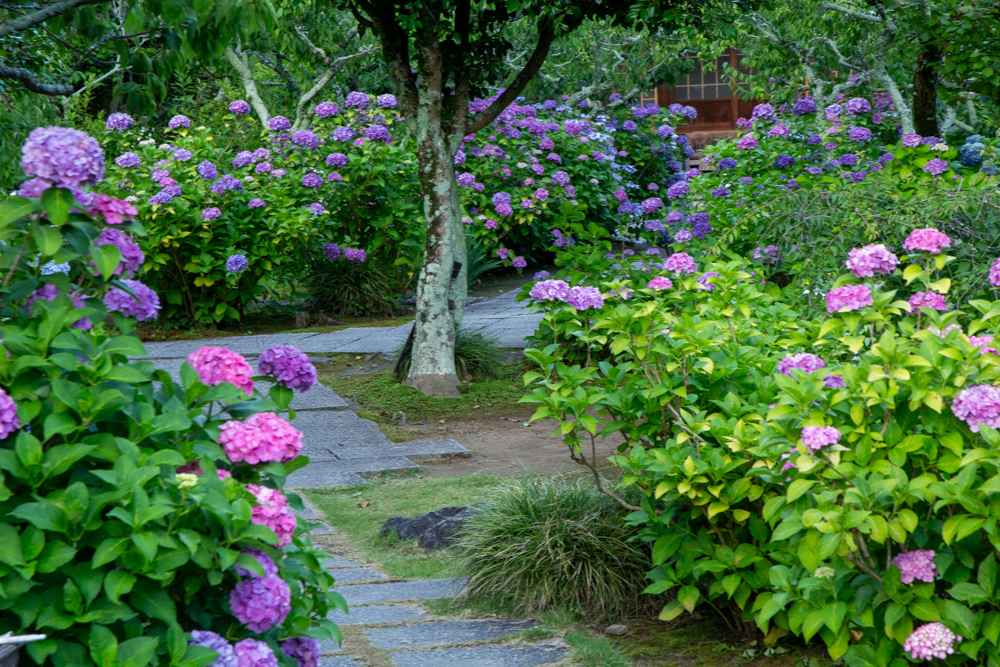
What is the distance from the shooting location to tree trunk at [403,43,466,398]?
7.02m

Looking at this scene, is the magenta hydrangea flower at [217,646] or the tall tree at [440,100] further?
the tall tree at [440,100]

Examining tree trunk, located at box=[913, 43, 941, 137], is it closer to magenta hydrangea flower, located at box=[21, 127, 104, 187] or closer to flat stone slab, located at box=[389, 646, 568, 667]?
flat stone slab, located at box=[389, 646, 568, 667]

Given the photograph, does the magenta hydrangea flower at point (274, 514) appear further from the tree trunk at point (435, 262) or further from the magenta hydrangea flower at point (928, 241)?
the tree trunk at point (435, 262)

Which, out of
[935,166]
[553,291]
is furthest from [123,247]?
[935,166]

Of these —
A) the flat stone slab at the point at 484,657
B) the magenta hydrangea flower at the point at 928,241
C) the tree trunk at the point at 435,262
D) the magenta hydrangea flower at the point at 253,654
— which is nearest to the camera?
the magenta hydrangea flower at the point at 253,654

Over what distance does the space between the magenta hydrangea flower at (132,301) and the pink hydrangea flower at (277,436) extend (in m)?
0.34

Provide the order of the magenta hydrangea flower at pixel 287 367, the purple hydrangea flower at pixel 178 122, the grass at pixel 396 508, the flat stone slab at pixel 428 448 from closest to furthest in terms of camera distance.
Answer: the magenta hydrangea flower at pixel 287 367, the grass at pixel 396 508, the flat stone slab at pixel 428 448, the purple hydrangea flower at pixel 178 122

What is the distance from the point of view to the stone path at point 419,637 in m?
3.07

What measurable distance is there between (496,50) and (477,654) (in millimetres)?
5237

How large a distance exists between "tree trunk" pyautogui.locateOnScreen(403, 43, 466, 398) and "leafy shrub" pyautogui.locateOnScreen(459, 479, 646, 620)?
3.38 metres

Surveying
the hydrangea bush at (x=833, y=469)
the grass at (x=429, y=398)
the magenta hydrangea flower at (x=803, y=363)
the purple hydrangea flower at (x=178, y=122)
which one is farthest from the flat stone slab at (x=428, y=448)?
the purple hydrangea flower at (x=178, y=122)

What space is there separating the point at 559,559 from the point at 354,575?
2.94 feet

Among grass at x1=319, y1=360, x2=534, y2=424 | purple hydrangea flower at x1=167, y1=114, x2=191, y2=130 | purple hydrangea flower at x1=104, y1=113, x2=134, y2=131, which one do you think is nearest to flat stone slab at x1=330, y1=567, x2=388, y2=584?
grass at x1=319, y1=360, x2=534, y2=424

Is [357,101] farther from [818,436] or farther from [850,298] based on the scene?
[818,436]
